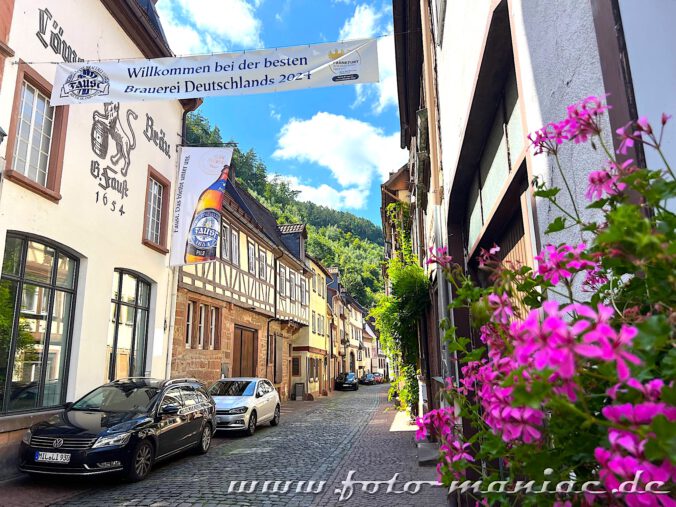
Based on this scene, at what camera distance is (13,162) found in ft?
26.8

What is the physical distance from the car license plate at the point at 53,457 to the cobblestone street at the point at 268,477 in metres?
0.42

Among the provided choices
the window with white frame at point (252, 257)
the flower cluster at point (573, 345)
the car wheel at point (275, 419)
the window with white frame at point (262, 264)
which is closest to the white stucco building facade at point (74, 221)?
the car wheel at point (275, 419)

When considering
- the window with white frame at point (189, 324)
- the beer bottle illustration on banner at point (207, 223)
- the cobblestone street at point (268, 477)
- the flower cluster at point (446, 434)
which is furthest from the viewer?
the window with white frame at point (189, 324)

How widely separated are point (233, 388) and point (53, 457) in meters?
7.48

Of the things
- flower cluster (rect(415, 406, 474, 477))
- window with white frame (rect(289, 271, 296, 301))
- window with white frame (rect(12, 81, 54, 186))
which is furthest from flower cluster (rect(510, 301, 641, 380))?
window with white frame (rect(289, 271, 296, 301))

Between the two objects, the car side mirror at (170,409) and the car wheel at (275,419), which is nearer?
the car side mirror at (170,409)

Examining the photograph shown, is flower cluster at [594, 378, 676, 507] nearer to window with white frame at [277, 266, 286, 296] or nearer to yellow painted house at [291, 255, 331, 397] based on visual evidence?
window with white frame at [277, 266, 286, 296]

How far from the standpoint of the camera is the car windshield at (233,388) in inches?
547

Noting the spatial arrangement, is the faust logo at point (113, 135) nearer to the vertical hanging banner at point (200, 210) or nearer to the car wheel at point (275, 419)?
the vertical hanging banner at point (200, 210)

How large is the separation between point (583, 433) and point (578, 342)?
0.93 ft

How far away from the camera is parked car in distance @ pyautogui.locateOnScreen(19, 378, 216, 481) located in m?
6.81

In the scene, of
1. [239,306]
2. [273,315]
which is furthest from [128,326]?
[273,315]

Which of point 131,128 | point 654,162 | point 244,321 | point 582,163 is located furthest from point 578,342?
point 244,321

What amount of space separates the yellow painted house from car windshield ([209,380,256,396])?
1269 centimetres
